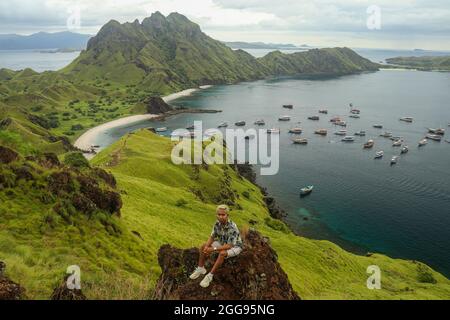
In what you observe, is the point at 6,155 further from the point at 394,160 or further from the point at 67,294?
the point at 394,160

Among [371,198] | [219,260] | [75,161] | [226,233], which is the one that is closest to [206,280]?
[219,260]

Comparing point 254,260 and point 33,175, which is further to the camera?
point 33,175

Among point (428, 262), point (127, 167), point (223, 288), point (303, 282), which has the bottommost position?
point (428, 262)

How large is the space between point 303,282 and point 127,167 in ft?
192

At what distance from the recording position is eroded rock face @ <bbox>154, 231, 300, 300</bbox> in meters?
18.1

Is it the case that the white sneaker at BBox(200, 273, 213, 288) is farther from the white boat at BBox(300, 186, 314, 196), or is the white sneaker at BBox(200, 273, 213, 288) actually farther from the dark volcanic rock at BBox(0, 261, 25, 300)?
the white boat at BBox(300, 186, 314, 196)

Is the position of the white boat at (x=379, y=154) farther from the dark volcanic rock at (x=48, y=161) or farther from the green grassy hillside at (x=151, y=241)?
the dark volcanic rock at (x=48, y=161)

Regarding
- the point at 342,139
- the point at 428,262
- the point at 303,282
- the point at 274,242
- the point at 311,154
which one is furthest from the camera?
the point at 342,139

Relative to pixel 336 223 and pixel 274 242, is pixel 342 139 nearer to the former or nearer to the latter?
pixel 336 223

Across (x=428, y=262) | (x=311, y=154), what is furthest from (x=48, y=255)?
(x=311, y=154)

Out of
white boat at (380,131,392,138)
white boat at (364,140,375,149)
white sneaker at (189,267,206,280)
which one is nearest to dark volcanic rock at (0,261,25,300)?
white sneaker at (189,267,206,280)

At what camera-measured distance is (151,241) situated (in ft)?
134

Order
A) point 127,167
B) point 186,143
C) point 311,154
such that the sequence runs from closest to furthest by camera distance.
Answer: point 127,167 < point 186,143 < point 311,154

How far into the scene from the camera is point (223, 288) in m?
→ 18.3
